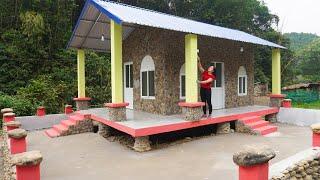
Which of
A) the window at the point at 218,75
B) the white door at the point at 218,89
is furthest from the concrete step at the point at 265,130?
the window at the point at 218,75

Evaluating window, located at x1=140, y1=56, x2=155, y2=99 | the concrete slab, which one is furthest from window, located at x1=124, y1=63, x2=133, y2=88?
the concrete slab

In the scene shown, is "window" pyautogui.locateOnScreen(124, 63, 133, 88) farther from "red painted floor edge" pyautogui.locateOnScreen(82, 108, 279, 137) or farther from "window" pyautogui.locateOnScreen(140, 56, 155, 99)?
"red painted floor edge" pyautogui.locateOnScreen(82, 108, 279, 137)

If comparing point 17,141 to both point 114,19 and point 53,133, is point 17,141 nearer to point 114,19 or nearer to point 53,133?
point 114,19

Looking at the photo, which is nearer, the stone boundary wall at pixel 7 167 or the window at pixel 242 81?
the stone boundary wall at pixel 7 167

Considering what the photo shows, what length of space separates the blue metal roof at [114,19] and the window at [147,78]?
4.70ft

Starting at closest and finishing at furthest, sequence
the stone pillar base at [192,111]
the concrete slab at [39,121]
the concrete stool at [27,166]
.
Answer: the concrete stool at [27,166] → the stone pillar base at [192,111] → the concrete slab at [39,121]

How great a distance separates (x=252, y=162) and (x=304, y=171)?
2370 millimetres

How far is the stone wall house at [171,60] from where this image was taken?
32.9ft

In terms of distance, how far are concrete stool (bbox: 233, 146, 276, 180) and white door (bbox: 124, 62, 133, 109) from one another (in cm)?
862

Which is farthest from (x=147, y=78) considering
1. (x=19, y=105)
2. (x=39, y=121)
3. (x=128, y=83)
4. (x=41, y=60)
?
(x=41, y=60)

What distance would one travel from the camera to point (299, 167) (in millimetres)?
5227

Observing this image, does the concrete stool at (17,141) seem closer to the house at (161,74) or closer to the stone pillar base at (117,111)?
the house at (161,74)

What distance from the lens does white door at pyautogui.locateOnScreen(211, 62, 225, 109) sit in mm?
11742

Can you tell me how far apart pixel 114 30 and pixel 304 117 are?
26.9 feet
